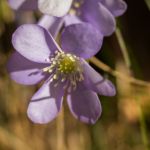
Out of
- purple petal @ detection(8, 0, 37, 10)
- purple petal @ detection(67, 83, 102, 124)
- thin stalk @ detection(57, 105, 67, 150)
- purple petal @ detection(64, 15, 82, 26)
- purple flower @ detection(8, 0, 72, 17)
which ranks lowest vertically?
thin stalk @ detection(57, 105, 67, 150)

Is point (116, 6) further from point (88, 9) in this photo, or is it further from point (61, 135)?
point (61, 135)

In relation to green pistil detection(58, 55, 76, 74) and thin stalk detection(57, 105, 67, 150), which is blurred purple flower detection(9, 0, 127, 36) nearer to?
green pistil detection(58, 55, 76, 74)

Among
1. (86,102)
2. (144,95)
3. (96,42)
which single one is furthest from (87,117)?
(144,95)

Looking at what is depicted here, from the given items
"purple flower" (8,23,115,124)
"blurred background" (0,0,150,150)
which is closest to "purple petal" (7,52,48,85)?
"purple flower" (8,23,115,124)

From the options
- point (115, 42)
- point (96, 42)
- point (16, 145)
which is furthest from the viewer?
point (16, 145)

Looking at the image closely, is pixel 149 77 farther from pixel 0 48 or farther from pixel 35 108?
pixel 35 108

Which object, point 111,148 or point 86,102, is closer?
point 86,102
